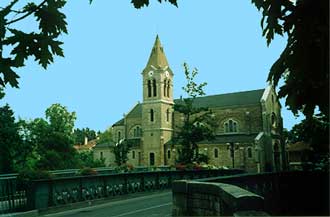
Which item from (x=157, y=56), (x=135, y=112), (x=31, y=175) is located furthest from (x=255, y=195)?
(x=135, y=112)

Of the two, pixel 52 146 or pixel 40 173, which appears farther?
pixel 52 146

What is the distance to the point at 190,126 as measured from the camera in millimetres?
55312

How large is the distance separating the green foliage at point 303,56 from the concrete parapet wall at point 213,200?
9.06 feet

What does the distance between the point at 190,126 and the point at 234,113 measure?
2997 cm

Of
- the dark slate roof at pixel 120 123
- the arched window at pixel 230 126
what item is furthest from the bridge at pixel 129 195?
the dark slate roof at pixel 120 123

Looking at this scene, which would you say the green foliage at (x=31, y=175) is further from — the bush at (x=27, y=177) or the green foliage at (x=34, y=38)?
the green foliage at (x=34, y=38)

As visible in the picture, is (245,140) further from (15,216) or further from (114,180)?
(15,216)

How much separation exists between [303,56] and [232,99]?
85.8 m

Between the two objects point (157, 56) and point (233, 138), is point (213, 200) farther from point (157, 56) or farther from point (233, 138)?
point (157, 56)

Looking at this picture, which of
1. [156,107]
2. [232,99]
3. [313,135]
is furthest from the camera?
[232,99]

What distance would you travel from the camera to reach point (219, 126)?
84.2 m

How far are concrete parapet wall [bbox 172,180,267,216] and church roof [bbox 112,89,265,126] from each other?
73.1 m

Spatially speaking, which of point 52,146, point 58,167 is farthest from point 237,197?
A: point 52,146

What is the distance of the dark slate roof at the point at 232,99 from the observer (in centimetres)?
8450
